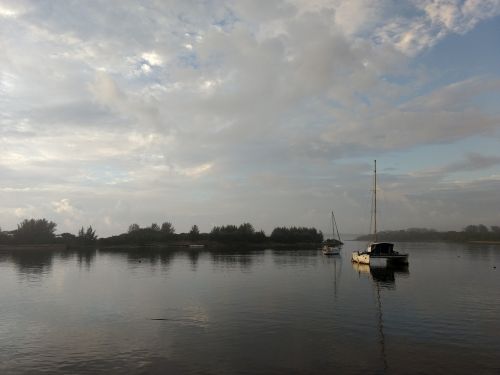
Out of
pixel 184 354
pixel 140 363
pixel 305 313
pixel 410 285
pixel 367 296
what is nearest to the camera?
pixel 140 363

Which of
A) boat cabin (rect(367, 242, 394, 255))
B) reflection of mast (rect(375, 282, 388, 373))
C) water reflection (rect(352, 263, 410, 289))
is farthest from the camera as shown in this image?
boat cabin (rect(367, 242, 394, 255))

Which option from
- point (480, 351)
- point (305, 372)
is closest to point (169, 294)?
point (305, 372)

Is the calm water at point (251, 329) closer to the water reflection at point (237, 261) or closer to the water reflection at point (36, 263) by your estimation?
the water reflection at point (36, 263)

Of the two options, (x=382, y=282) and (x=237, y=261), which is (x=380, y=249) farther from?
(x=237, y=261)

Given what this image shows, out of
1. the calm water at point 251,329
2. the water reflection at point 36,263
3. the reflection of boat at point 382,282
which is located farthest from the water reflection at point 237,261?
the calm water at point 251,329

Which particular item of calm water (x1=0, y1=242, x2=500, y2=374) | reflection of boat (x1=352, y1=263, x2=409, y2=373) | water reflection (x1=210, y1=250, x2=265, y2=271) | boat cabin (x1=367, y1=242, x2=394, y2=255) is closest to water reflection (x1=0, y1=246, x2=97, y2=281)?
calm water (x1=0, y1=242, x2=500, y2=374)

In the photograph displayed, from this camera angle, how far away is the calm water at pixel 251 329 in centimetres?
2447

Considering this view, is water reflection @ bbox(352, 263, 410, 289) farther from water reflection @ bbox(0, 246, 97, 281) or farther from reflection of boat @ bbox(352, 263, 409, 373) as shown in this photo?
water reflection @ bbox(0, 246, 97, 281)

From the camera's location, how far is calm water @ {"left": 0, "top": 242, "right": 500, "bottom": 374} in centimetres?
2447

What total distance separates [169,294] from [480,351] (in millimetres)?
36851

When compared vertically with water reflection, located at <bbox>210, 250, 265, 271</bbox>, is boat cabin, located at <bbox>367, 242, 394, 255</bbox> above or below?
above

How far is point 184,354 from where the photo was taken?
26203 millimetres

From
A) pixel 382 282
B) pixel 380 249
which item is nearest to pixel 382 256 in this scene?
pixel 380 249

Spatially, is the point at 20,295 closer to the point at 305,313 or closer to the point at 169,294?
the point at 169,294
